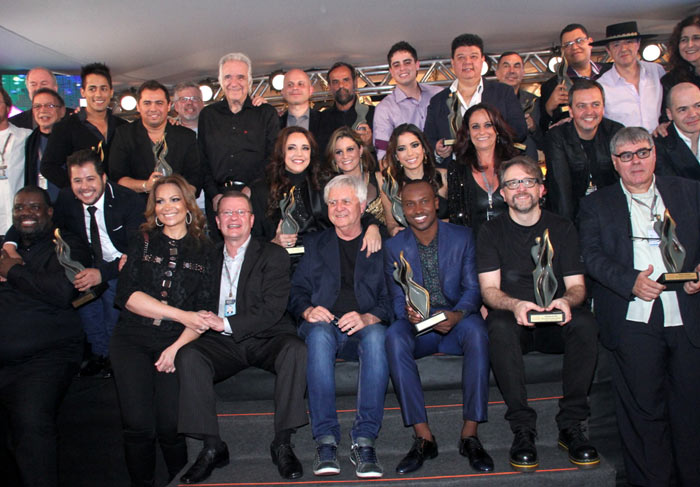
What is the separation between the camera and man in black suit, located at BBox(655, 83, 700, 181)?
140 inches

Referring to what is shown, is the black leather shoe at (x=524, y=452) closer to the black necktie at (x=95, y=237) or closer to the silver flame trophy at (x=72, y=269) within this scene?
the silver flame trophy at (x=72, y=269)

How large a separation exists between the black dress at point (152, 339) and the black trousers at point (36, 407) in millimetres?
515

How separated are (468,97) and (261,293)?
6.89 ft

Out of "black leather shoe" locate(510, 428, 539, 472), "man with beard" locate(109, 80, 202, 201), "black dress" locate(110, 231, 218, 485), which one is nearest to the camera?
"black leather shoe" locate(510, 428, 539, 472)

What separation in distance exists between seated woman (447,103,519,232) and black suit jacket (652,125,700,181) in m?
0.87

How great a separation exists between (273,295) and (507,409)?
4.55 feet

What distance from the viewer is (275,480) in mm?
2881

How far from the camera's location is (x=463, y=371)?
9.98 ft

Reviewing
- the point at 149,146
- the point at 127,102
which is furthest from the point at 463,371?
the point at 127,102

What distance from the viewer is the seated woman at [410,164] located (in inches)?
152

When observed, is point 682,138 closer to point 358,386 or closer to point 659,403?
point 659,403

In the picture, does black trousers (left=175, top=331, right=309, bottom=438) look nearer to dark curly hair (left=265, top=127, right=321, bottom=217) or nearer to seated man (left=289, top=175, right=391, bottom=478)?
seated man (left=289, top=175, right=391, bottom=478)

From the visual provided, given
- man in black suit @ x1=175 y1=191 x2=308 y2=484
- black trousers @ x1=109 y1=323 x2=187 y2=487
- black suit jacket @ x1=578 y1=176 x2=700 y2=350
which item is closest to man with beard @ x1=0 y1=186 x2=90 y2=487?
black trousers @ x1=109 y1=323 x2=187 y2=487

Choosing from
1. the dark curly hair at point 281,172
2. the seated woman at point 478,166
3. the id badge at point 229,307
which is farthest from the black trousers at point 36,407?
the seated woman at point 478,166
